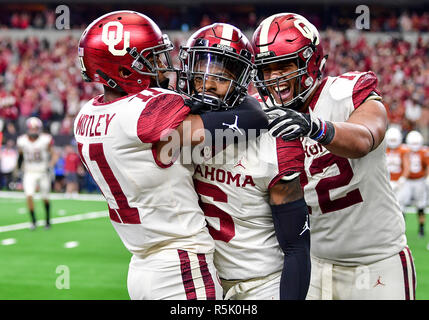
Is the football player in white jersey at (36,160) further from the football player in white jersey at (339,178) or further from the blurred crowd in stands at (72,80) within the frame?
→ the football player in white jersey at (339,178)

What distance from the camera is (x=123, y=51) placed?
8.16ft

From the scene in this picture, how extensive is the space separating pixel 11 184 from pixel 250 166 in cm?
1526

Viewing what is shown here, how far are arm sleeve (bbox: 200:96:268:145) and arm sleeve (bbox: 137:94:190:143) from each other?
0.12 m

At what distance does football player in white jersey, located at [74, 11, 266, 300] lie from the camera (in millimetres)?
2270

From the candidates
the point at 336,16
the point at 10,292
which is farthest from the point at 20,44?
the point at 10,292

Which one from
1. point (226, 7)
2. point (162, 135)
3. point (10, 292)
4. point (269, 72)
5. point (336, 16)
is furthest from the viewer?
point (226, 7)

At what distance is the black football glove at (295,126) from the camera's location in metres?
2.18

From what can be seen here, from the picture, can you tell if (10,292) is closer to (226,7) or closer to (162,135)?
(162,135)

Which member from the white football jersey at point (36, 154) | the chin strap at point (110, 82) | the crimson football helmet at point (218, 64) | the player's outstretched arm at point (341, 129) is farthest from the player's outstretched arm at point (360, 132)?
the white football jersey at point (36, 154)

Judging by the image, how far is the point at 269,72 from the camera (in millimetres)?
2746

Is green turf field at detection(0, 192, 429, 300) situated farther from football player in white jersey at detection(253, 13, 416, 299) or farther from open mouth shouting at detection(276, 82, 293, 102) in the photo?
open mouth shouting at detection(276, 82, 293, 102)

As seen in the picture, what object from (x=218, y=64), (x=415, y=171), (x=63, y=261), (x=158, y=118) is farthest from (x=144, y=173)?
(x=415, y=171)

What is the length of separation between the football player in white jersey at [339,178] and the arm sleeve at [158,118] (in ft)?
1.88

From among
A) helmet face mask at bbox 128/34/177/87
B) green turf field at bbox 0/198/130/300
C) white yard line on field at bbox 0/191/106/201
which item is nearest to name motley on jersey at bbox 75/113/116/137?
helmet face mask at bbox 128/34/177/87
